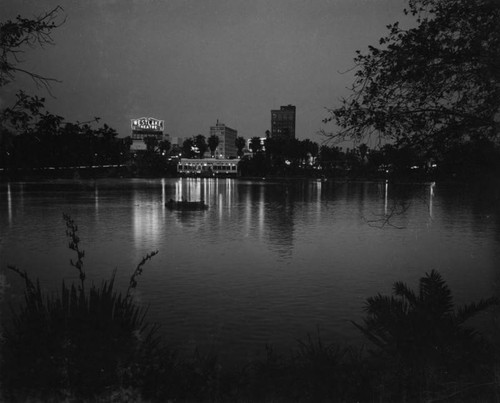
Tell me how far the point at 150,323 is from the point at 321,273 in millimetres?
7950

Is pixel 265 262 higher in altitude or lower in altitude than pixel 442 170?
lower

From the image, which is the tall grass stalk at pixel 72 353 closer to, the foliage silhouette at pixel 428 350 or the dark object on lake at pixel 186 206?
the foliage silhouette at pixel 428 350

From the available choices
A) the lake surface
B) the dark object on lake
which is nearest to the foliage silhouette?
the lake surface

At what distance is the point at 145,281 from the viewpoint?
17547 mm

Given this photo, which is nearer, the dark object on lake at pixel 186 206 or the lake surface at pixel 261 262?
the lake surface at pixel 261 262

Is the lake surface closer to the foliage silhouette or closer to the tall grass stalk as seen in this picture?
the foliage silhouette

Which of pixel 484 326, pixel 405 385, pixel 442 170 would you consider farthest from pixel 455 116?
pixel 484 326

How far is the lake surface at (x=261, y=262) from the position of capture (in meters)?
12.5

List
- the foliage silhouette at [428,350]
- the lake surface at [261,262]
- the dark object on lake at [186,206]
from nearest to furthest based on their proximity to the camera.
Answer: the foliage silhouette at [428,350]
the lake surface at [261,262]
the dark object on lake at [186,206]

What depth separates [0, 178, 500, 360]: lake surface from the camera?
1247cm

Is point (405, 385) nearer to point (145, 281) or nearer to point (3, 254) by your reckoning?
point (145, 281)

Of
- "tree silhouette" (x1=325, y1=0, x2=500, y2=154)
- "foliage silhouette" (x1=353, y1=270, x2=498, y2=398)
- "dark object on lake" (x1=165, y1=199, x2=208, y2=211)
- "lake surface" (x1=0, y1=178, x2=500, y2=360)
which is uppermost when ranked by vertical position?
"tree silhouette" (x1=325, y1=0, x2=500, y2=154)

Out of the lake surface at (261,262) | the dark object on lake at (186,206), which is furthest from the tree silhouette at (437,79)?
the dark object on lake at (186,206)

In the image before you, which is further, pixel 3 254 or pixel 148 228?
pixel 148 228
